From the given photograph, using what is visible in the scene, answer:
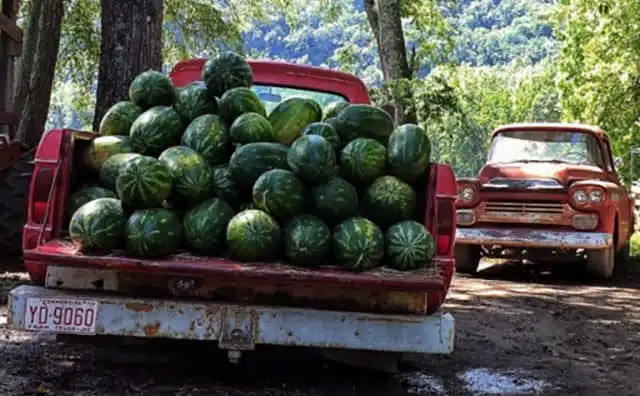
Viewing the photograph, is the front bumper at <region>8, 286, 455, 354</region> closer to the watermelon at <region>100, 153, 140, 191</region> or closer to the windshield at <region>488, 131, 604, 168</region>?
the watermelon at <region>100, 153, 140, 191</region>

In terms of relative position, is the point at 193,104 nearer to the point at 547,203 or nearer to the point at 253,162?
the point at 253,162

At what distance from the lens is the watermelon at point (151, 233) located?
4.52 meters

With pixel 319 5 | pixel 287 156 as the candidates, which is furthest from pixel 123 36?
pixel 319 5

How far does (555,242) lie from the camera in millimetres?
10289

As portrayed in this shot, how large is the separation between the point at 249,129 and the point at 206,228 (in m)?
0.73

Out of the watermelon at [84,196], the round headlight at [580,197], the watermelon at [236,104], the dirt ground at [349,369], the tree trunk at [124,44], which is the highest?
the tree trunk at [124,44]

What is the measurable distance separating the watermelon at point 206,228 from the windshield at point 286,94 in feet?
7.99

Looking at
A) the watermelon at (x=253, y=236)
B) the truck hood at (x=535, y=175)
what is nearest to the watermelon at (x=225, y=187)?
the watermelon at (x=253, y=236)

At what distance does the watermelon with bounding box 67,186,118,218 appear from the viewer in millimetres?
4945

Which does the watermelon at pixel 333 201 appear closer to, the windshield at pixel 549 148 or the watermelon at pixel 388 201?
the watermelon at pixel 388 201

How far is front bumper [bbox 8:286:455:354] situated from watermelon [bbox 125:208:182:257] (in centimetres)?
26

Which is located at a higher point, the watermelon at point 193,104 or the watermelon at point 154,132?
the watermelon at point 193,104

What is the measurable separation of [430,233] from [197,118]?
1542 millimetres

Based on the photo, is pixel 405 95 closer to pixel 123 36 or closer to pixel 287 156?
pixel 123 36
